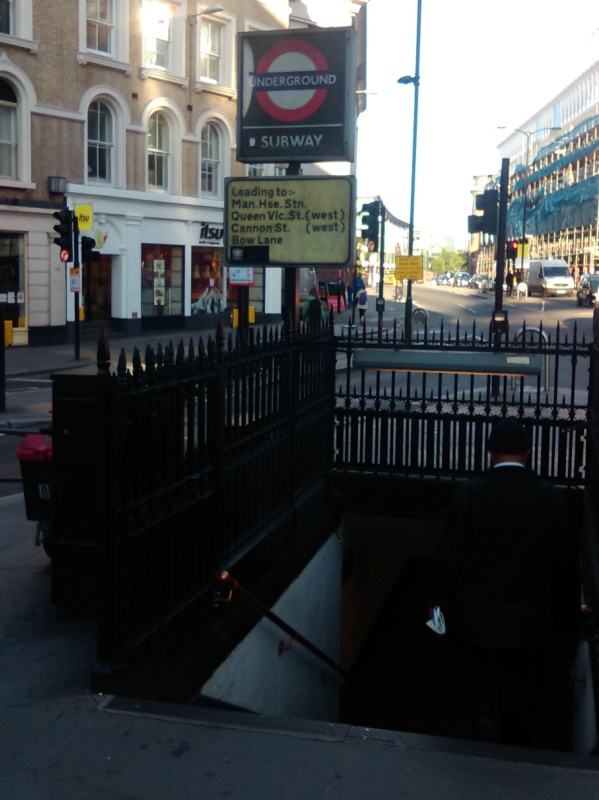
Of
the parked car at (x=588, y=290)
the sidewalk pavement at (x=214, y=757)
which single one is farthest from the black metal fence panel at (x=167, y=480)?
the parked car at (x=588, y=290)

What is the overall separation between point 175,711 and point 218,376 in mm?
1868

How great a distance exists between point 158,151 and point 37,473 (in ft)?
93.9

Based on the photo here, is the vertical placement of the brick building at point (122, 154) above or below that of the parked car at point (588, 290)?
above

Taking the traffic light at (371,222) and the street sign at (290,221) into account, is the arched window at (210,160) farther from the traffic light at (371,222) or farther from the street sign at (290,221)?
the street sign at (290,221)

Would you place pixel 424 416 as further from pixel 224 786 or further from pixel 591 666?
pixel 224 786

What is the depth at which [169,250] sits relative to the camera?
34281 millimetres

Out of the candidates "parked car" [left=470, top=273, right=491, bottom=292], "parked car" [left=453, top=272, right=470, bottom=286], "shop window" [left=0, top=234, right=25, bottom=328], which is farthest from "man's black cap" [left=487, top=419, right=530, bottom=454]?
"parked car" [left=453, top=272, right=470, bottom=286]

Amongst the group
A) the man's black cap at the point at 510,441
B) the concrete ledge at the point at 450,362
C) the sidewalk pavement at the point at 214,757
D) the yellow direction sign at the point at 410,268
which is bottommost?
the sidewalk pavement at the point at 214,757

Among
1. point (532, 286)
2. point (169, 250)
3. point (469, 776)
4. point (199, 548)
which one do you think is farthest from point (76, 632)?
point (532, 286)

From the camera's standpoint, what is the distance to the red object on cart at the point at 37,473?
5.96m

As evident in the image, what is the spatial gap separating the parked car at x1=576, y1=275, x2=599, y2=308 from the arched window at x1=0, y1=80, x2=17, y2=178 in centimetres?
2783

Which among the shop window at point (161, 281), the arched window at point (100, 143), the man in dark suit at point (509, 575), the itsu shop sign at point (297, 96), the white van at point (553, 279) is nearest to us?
the man in dark suit at point (509, 575)

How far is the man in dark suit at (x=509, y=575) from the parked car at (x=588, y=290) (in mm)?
42667

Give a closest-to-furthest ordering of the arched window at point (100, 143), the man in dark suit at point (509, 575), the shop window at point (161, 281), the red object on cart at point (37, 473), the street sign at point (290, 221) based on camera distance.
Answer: the man in dark suit at point (509, 575) → the red object on cart at point (37, 473) → the street sign at point (290, 221) → the arched window at point (100, 143) → the shop window at point (161, 281)
